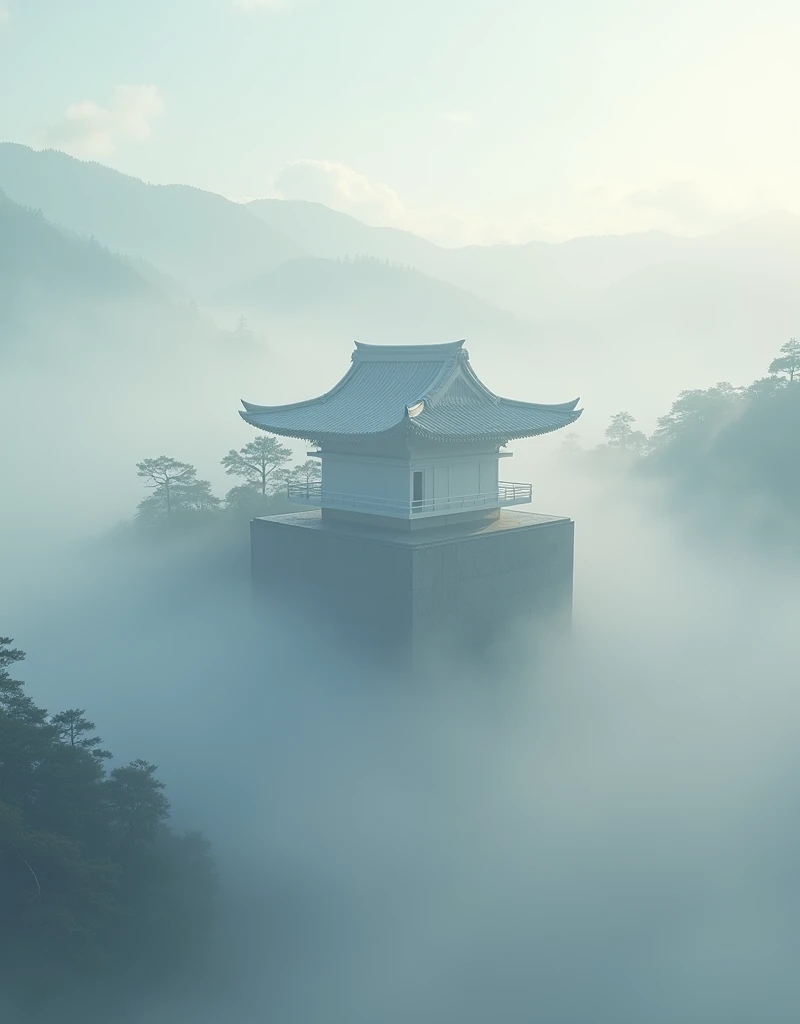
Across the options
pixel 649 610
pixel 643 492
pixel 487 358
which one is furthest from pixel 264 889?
pixel 487 358

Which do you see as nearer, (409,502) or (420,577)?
(420,577)

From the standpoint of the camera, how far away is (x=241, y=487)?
4841cm

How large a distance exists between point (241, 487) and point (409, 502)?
24111 millimetres

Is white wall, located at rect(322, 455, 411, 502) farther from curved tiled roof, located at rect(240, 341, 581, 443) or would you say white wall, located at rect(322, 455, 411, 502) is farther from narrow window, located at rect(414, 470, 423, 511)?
curved tiled roof, located at rect(240, 341, 581, 443)

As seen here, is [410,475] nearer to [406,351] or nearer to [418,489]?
[418,489]

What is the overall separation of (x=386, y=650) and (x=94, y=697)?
985 centimetres

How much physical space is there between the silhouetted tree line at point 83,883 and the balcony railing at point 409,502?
10.0 metres

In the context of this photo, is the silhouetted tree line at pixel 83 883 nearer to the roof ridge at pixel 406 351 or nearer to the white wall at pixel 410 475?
the white wall at pixel 410 475

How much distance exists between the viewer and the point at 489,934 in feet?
61.1

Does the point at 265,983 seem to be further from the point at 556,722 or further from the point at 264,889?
the point at 556,722

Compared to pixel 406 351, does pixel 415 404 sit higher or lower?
lower

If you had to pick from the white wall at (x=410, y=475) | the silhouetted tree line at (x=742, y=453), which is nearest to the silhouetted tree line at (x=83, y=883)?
the white wall at (x=410, y=475)

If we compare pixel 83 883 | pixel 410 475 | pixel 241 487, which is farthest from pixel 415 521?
pixel 241 487

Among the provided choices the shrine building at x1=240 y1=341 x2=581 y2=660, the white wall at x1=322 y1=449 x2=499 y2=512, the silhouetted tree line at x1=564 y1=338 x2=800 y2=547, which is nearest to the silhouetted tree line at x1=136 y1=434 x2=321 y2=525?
the shrine building at x1=240 y1=341 x2=581 y2=660
